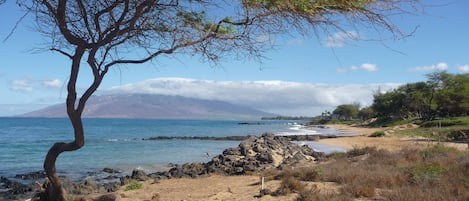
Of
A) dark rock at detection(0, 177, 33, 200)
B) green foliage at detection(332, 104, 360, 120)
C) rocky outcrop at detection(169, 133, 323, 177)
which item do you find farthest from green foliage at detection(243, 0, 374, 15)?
green foliage at detection(332, 104, 360, 120)

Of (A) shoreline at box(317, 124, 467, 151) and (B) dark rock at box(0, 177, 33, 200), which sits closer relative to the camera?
(B) dark rock at box(0, 177, 33, 200)

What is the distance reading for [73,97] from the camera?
253 inches

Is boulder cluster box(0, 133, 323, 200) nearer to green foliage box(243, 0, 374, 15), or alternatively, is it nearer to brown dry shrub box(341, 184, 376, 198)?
brown dry shrub box(341, 184, 376, 198)

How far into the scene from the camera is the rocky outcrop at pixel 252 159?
773 inches

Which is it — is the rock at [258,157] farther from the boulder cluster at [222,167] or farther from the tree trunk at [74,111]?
the tree trunk at [74,111]

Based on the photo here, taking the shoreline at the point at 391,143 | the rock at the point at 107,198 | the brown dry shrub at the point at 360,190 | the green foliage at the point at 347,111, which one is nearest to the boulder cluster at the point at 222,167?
the shoreline at the point at 391,143

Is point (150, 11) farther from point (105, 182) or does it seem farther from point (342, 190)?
point (105, 182)

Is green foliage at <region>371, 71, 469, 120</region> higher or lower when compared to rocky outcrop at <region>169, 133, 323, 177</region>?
higher

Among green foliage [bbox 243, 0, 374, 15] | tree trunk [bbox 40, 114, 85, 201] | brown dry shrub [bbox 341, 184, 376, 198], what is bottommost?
brown dry shrub [bbox 341, 184, 376, 198]

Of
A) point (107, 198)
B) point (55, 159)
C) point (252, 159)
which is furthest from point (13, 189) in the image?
point (55, 159)

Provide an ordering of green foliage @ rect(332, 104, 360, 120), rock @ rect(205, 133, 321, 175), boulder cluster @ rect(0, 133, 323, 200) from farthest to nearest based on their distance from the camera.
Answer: green foliage @ rect(332, 104, 360, 120), rock @ rect(205, 133, 321, 175), boulder cluster @ rect(0, 133, 323, 200)

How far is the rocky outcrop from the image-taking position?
19625 millimetres

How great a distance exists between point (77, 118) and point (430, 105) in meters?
67.9

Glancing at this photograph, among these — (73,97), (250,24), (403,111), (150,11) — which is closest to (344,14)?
(250,24)
